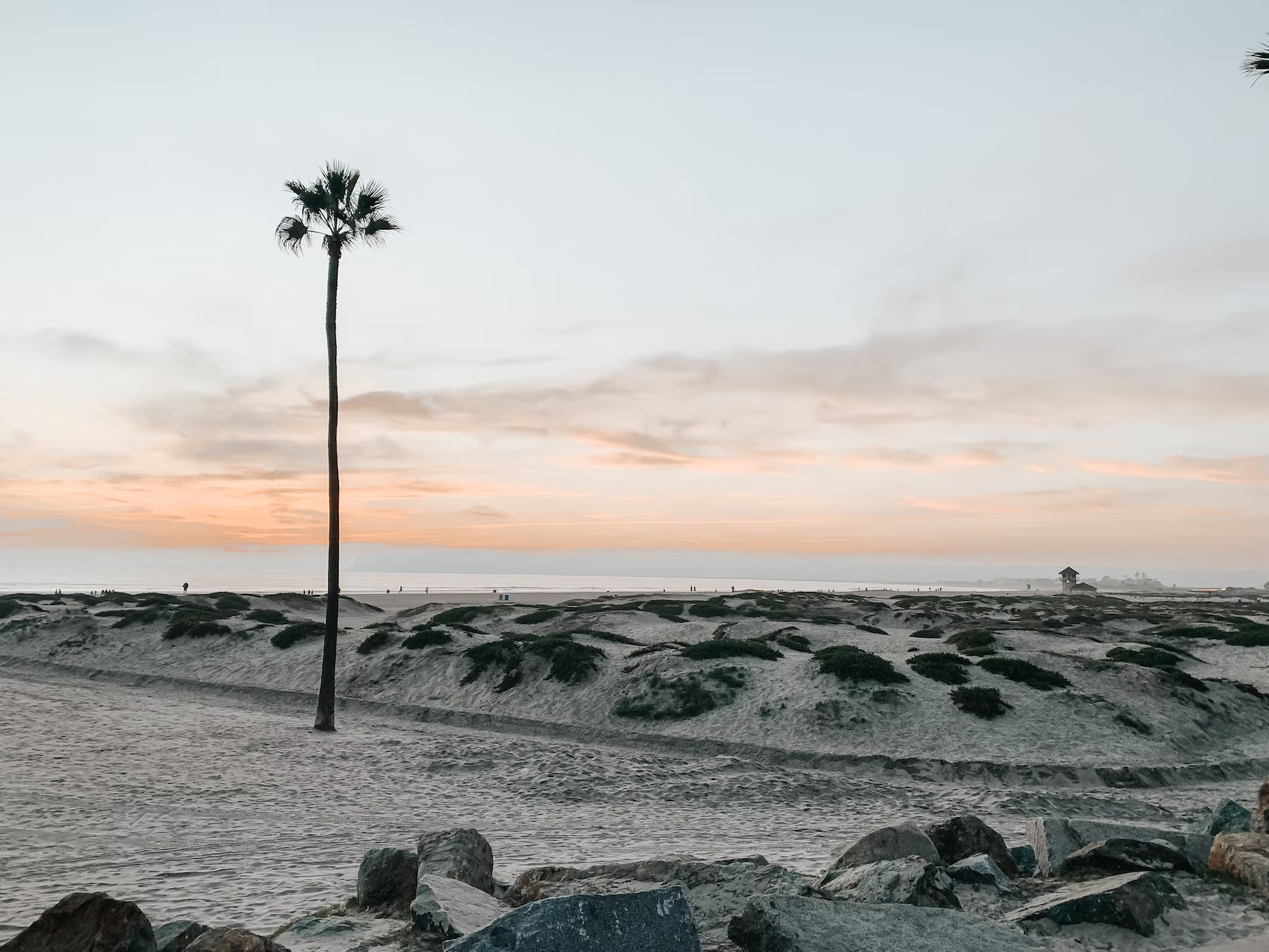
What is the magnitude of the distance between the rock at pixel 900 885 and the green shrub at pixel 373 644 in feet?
98.2

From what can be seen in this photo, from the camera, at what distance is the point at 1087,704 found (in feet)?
79.5

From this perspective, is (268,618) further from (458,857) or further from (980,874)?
(980,874)

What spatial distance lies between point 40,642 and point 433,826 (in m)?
38.0

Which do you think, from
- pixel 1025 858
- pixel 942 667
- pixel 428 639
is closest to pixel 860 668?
pixel 942 667

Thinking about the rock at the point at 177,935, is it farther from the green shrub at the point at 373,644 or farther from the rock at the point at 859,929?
the green shrub at the point at 373,644

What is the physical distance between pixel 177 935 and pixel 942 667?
82.9 feet

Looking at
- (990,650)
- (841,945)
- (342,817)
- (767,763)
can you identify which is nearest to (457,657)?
(767,763)

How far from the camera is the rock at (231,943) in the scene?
6145 millimetres

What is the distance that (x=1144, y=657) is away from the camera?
33250 mm

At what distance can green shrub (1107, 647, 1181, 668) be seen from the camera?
32.7 m

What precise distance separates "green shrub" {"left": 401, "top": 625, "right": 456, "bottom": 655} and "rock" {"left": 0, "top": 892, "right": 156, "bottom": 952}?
2824 centimetres

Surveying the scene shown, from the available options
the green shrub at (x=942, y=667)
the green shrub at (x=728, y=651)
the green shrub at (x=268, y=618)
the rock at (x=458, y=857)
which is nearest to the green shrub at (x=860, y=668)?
the green shrub at (x=942, y=667)

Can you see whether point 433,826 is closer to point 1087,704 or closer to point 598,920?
point 598,920

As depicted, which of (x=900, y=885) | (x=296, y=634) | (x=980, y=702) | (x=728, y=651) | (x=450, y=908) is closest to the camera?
(x=450, y=908)
